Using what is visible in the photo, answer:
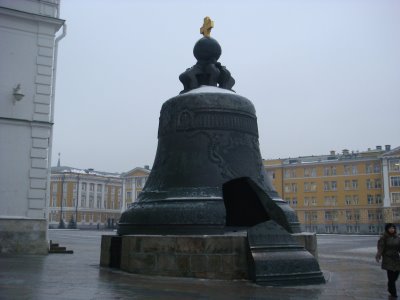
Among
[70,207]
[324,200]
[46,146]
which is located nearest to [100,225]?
[70,207]

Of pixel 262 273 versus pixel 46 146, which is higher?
pixel 46 146

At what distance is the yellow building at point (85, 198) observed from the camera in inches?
3615

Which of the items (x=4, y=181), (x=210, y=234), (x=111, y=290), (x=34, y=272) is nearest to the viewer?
(x=111, y=290)

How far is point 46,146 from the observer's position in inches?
571

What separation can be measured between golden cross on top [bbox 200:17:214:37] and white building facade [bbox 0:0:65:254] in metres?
7.15

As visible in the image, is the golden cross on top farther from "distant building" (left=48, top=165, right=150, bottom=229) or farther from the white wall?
"distant building" (left=48, top=165, right=150, bottom=229)

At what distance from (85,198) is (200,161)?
89.6 meters

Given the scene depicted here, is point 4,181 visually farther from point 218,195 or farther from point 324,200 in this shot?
point 324,200

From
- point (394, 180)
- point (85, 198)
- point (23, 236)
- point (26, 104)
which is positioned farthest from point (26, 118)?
point (85, 198)

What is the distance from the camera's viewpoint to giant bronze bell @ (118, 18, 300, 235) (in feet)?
25.2

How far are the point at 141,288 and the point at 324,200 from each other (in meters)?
70.5

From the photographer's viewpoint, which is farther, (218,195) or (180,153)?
(180,153)

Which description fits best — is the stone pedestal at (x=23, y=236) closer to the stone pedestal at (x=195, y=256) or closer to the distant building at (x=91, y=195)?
the stone pedestal at (x=195, y=256)

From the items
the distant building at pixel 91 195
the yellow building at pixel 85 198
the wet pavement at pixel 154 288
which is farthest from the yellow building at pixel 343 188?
the wet pavement at pixel 154 288
